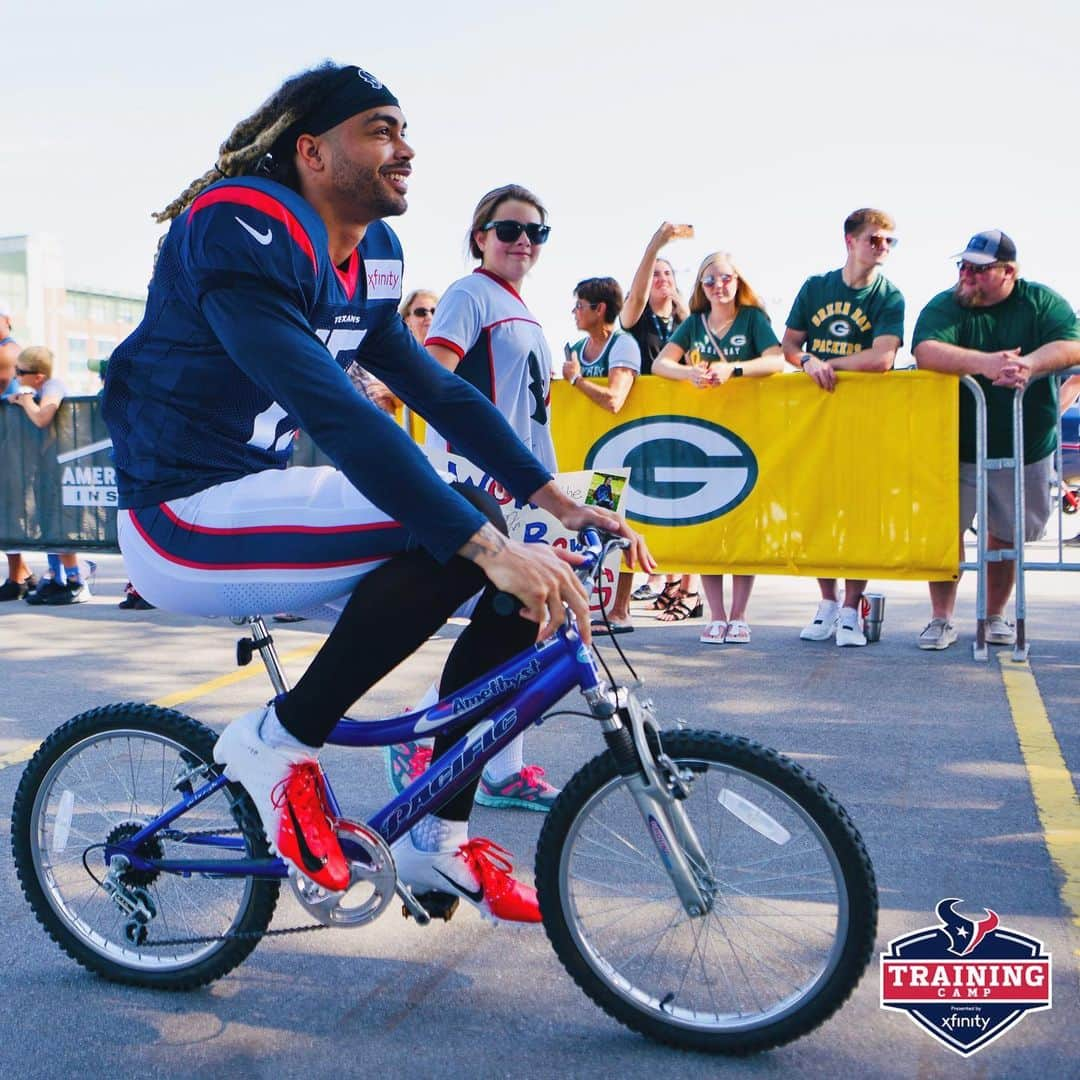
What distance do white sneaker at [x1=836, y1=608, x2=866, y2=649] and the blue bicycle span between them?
15.4 feet

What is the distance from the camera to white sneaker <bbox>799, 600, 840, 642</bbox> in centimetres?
740

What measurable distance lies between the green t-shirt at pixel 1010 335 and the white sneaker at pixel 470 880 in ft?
16.7

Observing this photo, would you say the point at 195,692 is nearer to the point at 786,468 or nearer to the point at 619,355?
the point at 619,355

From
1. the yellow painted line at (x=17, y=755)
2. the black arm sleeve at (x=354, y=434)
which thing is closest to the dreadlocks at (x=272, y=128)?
the black arm sleeve at (x=354, y=434)

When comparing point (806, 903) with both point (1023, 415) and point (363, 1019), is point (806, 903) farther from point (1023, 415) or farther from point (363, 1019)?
point (1023, 415)

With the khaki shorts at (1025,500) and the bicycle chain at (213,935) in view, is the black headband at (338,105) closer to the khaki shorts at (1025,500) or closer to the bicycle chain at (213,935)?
the bicycle chain at (213,935)

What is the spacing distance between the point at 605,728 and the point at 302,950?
1.06 meters

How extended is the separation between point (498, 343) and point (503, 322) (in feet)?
0.24

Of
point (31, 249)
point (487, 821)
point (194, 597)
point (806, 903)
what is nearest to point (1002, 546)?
point (487, 821)

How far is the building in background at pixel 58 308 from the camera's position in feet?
275

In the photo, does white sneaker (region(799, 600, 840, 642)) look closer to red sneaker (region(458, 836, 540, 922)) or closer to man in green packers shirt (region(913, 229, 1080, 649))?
man in green packers shirt (region(913, 229, 1080, 649))

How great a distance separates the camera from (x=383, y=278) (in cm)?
284

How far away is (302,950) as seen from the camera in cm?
308

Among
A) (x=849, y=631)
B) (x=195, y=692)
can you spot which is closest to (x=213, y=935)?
(x=195, y=692)
